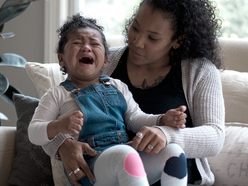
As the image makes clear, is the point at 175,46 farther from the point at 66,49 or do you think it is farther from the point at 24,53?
the point at 24,53

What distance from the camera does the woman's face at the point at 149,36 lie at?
162cm

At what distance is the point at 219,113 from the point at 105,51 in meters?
0.51

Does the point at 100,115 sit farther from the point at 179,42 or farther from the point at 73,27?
the point at 179,42

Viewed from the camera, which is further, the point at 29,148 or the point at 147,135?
the point at 29,148

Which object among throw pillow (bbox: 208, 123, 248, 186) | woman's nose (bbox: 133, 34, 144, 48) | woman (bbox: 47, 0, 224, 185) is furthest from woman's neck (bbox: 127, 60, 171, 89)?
throw pillow (bbox: 208, 123, 248, 186)

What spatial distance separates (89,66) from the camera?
145cm

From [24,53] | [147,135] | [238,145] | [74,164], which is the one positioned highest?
[147,135]

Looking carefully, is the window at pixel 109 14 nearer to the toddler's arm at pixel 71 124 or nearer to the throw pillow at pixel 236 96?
the throw pillow at pixel 236 96

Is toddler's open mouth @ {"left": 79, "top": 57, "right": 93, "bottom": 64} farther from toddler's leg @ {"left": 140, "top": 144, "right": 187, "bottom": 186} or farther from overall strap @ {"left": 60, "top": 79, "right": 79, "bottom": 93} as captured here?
toddler's leg @ {"left": 140, "top": 144, "right": 187, "bottom": 186}

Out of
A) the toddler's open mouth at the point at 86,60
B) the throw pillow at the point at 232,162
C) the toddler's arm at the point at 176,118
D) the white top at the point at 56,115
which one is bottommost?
the throw pillow at the point at 232,162

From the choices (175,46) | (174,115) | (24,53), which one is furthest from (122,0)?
(174,115)

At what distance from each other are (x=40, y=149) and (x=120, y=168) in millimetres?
721

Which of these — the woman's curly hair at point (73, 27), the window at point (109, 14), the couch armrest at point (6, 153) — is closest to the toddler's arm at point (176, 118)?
the woman's curly hair at point (73, 27)

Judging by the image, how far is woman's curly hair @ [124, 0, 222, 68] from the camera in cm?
167
